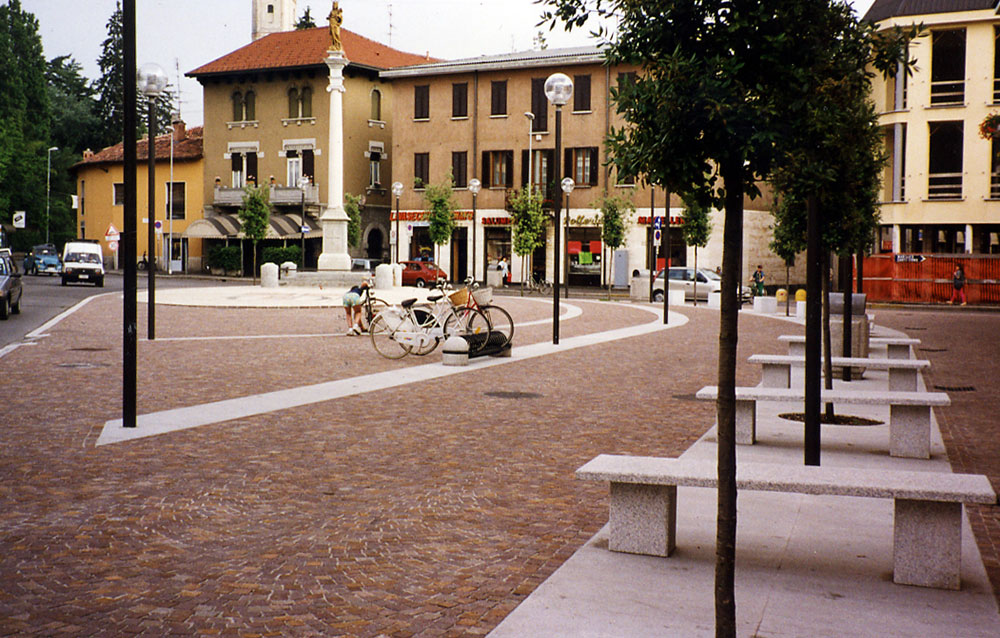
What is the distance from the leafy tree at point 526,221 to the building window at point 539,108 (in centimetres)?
422

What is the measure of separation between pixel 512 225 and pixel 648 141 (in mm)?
49723

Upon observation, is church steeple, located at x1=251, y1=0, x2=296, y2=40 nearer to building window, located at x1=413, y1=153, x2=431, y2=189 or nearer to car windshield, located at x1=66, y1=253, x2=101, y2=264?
building window, located at x1=413, y1=153, x2=431, y2=189

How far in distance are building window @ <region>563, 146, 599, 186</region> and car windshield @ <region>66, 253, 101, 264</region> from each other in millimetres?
23862

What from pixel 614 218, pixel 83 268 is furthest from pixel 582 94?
pixel 83 268

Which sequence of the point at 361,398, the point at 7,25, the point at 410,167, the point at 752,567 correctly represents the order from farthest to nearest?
the point at 7,25 → the point at 410,167 → the point at 361,398 → the point at 752,567

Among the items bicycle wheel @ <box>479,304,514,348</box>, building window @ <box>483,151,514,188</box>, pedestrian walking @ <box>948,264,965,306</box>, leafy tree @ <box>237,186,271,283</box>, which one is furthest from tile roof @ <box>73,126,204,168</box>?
bicycle wheel @ <box>479,304,514,348</box>

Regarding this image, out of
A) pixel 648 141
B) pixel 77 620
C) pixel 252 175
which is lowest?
pixel 77 620

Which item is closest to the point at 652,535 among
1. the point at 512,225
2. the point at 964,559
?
the point at 964,559

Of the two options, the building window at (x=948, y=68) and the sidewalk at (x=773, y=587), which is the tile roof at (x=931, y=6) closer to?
the building window at (x=948, y=68)

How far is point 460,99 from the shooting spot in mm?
56938

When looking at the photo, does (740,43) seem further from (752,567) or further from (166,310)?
(166,310)

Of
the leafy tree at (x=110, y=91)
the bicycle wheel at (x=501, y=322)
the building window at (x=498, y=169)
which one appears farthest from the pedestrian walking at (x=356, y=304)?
the leafy tree at (x=110, y=91)

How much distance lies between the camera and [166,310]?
93.9ft

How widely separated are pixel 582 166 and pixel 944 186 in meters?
18.4
